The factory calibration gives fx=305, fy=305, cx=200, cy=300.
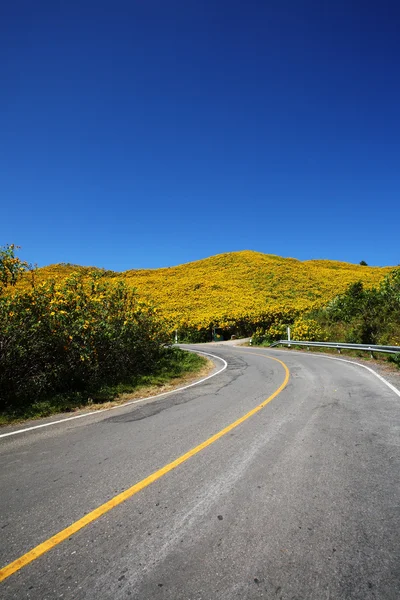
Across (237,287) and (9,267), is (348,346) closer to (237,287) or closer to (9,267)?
(9,267)

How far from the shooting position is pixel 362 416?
598 centimetres

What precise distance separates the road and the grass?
1635 mm

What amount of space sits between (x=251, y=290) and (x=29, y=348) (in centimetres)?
4027

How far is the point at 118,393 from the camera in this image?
31.1 feet

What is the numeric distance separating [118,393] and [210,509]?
7.03m

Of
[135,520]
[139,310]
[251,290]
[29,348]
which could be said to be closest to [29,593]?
[135,520]

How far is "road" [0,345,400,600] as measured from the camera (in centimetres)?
218

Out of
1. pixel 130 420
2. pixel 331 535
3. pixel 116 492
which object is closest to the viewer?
pixel 331 535

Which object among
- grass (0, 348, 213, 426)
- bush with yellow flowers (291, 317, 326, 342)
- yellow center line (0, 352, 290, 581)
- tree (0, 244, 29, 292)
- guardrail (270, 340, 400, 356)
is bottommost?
grass (0, 348, 213, 426)

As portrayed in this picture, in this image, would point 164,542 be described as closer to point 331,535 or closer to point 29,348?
point 331,535

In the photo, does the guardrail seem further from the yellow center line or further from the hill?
the yellow center line

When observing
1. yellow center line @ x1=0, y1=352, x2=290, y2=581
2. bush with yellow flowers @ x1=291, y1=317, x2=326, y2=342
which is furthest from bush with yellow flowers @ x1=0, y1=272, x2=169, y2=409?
bush with yellow flowers @ x1=291, y1=317, x2=326, y2=342

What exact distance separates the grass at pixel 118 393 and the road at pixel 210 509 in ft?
5.36

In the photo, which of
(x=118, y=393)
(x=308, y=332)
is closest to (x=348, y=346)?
(x=308, y=332)
